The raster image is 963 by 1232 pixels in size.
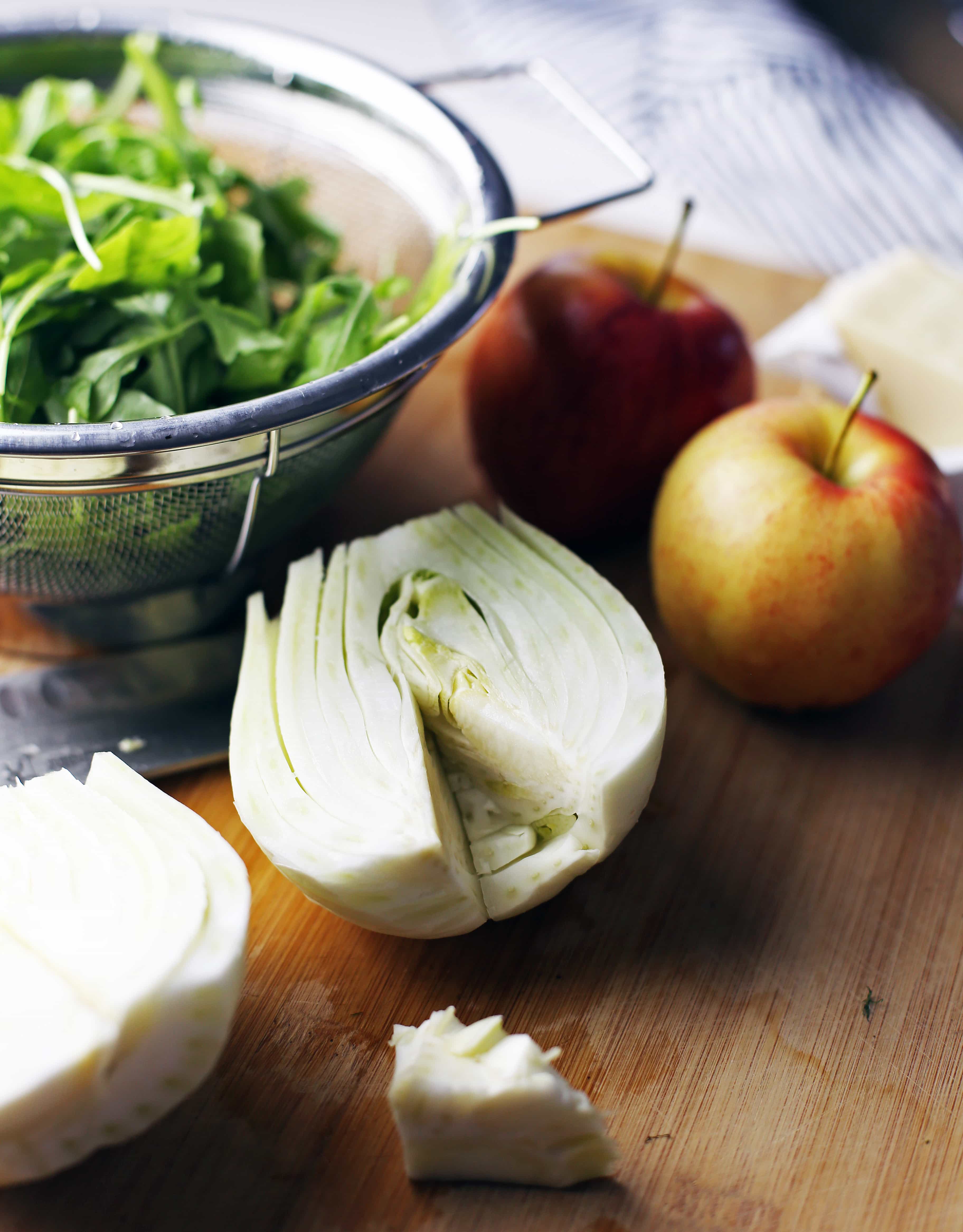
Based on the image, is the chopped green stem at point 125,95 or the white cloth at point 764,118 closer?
the chopped green stem at point 125,95

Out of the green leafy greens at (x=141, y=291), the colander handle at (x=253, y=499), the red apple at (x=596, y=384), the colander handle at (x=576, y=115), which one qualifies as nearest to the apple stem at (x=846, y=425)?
the red apple at (x=596, y=384)

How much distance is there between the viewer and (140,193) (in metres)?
1.18

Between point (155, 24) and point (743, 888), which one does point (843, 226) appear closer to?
point (155, 24)

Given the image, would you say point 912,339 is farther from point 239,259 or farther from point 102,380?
point 102,380

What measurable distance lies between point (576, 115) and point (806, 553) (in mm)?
642

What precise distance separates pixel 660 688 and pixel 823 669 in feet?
0.88

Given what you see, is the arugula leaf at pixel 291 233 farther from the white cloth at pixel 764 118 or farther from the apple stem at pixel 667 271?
the white cloth at pixel 764 118

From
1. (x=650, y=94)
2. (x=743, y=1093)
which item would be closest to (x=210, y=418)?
(x=743, y=1093)

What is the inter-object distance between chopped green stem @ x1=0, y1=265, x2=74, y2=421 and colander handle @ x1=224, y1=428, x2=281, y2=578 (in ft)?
0.79

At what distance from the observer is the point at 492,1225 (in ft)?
2.58

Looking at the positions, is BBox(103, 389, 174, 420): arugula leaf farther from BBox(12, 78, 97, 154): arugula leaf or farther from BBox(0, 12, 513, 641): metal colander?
BBox(12, 78, 97, 154): arugula leaf

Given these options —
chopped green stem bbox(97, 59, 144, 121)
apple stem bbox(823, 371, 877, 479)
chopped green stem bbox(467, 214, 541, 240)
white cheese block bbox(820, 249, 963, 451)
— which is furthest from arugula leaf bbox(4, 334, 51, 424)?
white cheese block bbox(820, 249, 963, 451)

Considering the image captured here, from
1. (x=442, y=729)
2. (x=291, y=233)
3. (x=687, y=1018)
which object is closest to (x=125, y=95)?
(x=291, y=233)

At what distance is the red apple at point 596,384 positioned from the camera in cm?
129
